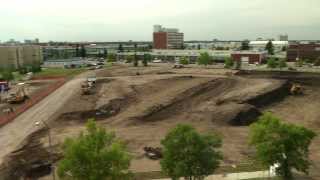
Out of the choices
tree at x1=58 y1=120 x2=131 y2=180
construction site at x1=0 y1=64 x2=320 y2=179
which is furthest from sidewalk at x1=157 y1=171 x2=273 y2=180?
tree at x1=58 y1=120 x2=131 y2=180

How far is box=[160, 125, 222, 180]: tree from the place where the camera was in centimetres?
2570

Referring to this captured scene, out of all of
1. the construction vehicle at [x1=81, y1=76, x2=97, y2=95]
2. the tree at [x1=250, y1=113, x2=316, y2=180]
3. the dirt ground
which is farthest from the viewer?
the construction vehicle at [x1=81, y1=76, x2=97, y2=95]

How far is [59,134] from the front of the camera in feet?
169

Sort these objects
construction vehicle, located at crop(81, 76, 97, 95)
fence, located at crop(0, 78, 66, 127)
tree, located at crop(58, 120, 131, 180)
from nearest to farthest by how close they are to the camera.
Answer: tree, located at crop(58, 120, 131, 180) → fence, located at crop(0, 78, 66, 127) → construction vehicle, located at crop(81, 76, 97, 95)

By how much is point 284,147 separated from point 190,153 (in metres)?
6.16

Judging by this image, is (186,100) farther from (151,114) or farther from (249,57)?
(249,57)

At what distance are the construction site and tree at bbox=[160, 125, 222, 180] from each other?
Answer: 10.7 metres

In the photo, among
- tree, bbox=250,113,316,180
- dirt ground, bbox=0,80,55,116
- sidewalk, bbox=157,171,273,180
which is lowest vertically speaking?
dirt ground, bbox=0,80,55,116

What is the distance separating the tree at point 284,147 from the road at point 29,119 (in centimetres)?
2491

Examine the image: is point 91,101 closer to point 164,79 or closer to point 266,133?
point 164,79

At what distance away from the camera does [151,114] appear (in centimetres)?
5959

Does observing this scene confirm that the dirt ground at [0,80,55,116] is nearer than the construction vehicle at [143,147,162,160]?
No

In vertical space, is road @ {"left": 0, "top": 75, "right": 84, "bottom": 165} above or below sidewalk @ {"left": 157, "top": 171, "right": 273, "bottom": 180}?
below

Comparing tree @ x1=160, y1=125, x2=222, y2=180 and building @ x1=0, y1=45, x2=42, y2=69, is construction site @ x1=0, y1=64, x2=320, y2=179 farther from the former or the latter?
building @ x1=0, y1=45, x2=42, y2=69
